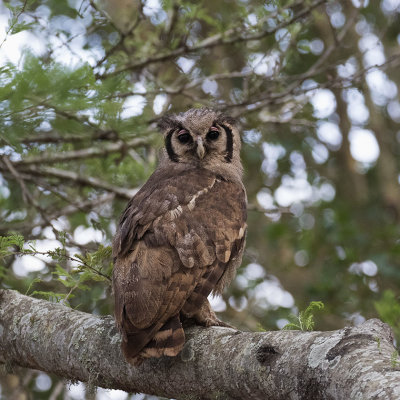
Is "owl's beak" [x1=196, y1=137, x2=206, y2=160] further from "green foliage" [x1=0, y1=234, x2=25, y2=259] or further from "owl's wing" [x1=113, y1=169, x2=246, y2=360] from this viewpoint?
"green foliage" [x1=0, y1=234, x2=25, y2=259]

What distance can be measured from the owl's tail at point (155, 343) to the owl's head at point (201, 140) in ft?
5.84

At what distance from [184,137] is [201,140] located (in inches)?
7.4

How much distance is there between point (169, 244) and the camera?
12.1ft

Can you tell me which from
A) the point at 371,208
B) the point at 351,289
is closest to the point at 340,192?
the point at 371,208

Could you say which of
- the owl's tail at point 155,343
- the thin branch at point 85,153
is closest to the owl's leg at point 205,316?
the owl's tail at point 155,343

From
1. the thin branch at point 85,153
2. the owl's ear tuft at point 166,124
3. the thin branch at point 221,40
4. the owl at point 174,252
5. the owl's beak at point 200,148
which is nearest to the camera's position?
the owl at point 174,252

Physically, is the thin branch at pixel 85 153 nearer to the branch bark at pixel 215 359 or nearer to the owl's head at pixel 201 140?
the owl's head at pixel 201 140

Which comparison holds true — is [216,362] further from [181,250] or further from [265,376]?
[181,250]

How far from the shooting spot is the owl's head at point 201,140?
16.2 feet

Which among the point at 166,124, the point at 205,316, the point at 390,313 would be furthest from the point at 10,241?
the point at 390,313

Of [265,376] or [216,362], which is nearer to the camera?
[265,376]

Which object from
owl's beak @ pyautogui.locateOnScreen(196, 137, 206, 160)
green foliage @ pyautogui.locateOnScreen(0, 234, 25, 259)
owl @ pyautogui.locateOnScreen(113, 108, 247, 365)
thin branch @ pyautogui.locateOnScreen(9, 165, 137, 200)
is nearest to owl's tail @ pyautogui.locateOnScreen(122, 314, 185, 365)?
owl @ pyautogui.locateOnScreen(113, 108, 247, 365)

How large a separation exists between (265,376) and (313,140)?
23.0ft

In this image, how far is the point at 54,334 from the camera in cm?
362
